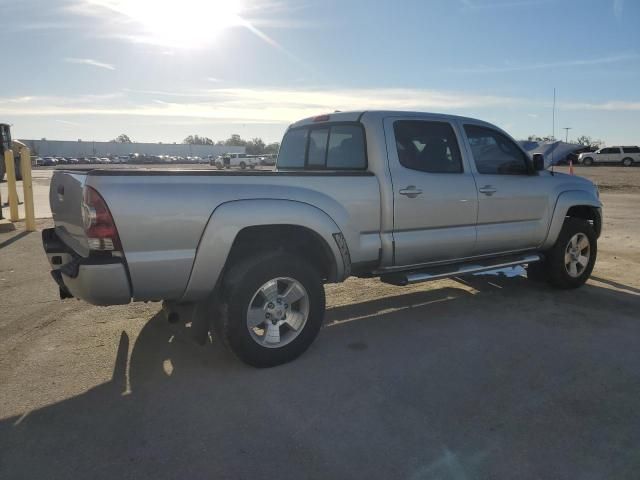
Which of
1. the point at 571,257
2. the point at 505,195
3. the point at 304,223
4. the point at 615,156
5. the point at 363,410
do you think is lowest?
the point at 363,410

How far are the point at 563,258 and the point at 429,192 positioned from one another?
2359mm

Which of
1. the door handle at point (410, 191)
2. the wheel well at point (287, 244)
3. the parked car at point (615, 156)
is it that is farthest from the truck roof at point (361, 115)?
the parked car at point (615, 156)

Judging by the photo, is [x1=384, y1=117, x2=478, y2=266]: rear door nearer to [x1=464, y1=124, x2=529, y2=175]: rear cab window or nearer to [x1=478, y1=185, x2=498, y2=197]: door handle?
[x1=478, y1=185, x2=498, y2=197]: door handle

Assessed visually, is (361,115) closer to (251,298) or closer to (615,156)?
(251,298)

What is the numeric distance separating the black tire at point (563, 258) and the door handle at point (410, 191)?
7.80ft

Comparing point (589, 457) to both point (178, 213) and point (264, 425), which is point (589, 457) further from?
point (178, 213)

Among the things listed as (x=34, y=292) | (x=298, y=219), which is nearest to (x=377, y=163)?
(x=298, y=219)

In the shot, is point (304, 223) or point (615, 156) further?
point (615, 156)

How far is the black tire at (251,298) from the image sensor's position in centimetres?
364

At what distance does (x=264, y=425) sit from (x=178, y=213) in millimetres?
1461

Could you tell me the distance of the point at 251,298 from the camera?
12.1ft

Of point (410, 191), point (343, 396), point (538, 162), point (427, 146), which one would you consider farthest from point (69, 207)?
point (538, 162)

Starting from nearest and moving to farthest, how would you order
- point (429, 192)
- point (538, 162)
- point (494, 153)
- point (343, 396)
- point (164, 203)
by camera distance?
point (164, 203), point (343, 396), point (429, 192), point (494, 153), point (538, 162)

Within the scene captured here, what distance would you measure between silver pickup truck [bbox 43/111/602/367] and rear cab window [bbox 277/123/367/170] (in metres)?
0.02
